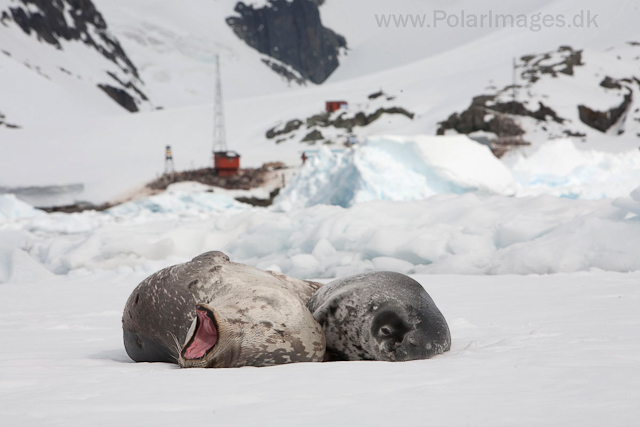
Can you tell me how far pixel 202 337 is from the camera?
87.9 inches

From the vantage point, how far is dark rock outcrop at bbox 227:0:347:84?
92375mm

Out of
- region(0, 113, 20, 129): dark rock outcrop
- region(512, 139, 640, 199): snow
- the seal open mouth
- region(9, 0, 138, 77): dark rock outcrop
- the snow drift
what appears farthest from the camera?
region(9, 0, 138, 77): dark rock outcrop

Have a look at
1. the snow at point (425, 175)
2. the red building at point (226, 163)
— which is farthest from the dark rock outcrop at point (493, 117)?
the snow at point (425, 175)

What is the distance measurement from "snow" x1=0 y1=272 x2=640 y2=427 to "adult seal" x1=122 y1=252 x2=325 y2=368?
0.42ft

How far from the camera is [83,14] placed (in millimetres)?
58250

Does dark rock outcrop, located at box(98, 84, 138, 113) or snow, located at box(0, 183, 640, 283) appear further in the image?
dark rock outcrop, located at box(98, 84, 138, 113)

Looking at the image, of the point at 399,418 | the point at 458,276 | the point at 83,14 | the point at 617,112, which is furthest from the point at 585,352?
the point at 83,14

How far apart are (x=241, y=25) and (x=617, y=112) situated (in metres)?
73.4

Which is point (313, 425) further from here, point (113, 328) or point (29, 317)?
point (29, 317)

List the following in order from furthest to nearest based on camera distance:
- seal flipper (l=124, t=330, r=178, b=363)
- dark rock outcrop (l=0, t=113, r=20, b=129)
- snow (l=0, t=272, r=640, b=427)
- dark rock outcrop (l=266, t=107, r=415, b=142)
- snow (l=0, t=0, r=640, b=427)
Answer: dark rock outcrop (l=0, t=113, r=20, b=129) → dark rock outcrop (l=266, t=107, r=415, b=142) → seal flipper (l=124, t=330, r=178, b=363) → snow (l=0, t=0, r=640, b=427) → snow (l=0, t=272, r=640, b=427)

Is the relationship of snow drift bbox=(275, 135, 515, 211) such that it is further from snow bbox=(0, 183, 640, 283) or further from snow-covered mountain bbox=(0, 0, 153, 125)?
snow-covered mountain bbox=(0, 0, 153, 125)

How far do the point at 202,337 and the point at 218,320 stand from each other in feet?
0.51

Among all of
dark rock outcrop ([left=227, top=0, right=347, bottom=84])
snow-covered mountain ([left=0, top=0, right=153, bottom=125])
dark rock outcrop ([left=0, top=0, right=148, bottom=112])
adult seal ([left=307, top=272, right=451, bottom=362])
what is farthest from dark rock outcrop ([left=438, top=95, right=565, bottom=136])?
dark rock outcrop ([left=227, top=0, right=347, bottom=84])

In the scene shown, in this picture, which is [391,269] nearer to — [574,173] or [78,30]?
[574,173]
